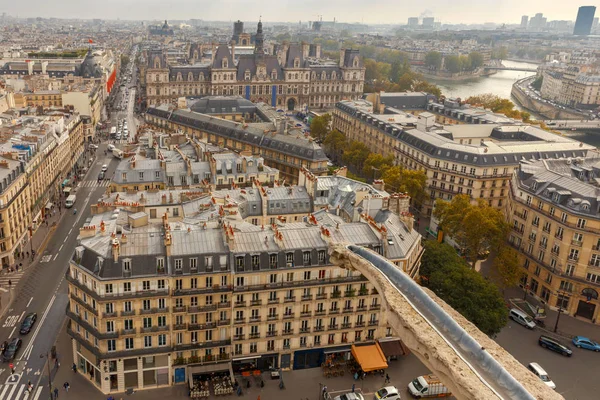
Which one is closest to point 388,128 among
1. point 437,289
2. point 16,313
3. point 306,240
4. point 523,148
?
point 523,148

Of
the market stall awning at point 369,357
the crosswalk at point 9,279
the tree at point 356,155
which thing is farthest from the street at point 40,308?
the tree at point 356,155

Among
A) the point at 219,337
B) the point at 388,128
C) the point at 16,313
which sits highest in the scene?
the point at 388,128

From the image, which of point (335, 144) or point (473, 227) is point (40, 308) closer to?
point (473, 227)

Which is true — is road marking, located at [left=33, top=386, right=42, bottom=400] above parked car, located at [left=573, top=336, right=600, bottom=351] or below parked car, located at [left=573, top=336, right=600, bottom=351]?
below

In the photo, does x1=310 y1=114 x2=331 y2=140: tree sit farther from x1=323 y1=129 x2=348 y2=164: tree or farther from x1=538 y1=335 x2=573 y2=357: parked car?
x1=538 y1=335 x2=573 y2=357: parked car

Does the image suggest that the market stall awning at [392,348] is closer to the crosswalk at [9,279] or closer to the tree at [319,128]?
the crosswalk at [9,279]

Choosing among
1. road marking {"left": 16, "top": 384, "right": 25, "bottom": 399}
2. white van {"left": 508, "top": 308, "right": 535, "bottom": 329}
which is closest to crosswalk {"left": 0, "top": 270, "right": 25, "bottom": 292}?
road marking {"left": 16, "top": 384, "right": 25, "bottom": 399}

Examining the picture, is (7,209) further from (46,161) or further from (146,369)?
(146,369)
